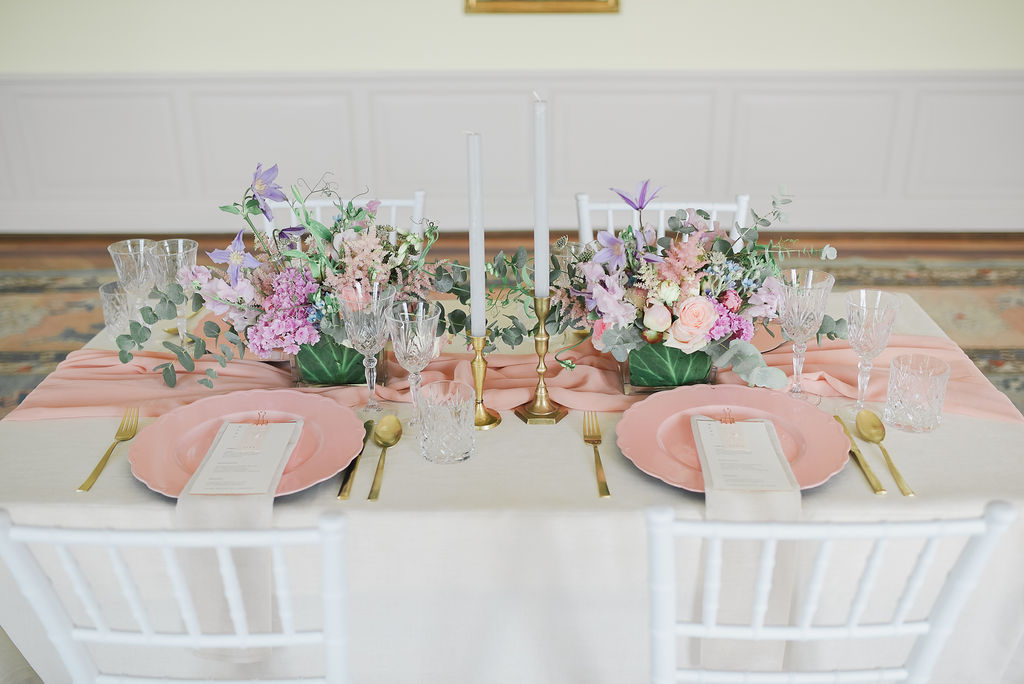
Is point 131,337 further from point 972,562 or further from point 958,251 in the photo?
point 958,251

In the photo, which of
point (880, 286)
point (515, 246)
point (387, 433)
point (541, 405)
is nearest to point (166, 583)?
point (387, 433)

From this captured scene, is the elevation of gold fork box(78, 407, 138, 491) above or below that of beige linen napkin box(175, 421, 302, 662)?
above

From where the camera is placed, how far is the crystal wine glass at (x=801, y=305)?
1.43 m

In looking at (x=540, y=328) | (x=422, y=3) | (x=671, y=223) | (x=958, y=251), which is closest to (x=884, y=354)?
(x=671, y=223)

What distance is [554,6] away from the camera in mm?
4199

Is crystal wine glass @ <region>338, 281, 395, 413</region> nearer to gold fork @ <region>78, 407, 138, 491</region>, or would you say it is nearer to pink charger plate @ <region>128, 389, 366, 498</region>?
pink charger plate @ <region>128, 389, 366, 498</region>

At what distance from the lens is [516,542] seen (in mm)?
1221

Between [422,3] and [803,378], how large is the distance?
332 centimetres

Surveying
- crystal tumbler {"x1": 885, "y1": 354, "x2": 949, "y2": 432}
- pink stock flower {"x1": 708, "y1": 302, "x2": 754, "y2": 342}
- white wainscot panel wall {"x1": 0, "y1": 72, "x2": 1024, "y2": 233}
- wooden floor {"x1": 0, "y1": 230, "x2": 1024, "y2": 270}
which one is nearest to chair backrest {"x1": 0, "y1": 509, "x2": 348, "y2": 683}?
pink stock flower {"x1": 708, "y1": 302, "x2": 754, "y2": 342}

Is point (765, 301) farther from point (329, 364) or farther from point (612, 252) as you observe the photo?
point (329, 364)

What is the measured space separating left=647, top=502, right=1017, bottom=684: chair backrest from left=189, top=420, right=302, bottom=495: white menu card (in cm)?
58

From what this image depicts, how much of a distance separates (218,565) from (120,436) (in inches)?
12.7

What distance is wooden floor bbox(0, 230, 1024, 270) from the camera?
414cm

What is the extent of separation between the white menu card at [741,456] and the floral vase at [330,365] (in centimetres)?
60
